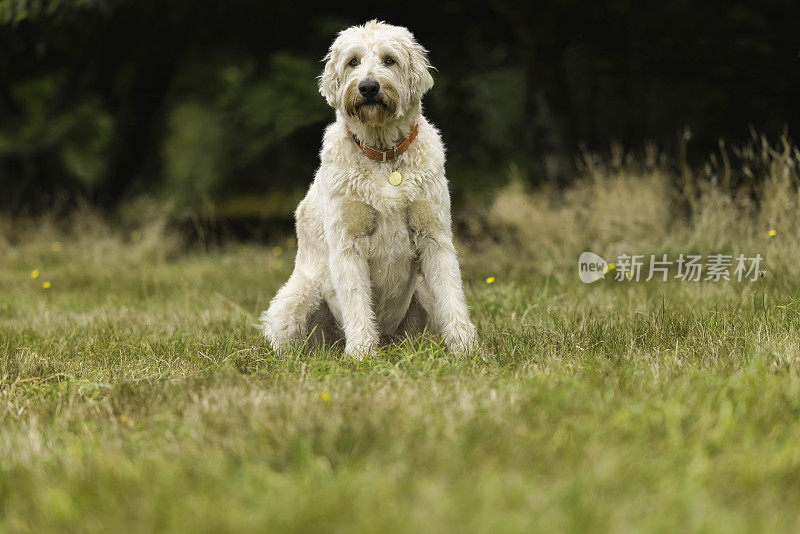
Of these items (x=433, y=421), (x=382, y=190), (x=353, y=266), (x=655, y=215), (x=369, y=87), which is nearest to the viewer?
(x=433, y=421)

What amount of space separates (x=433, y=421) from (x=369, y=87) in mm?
1715

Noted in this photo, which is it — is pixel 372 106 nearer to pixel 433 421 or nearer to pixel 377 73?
pixel 377 73

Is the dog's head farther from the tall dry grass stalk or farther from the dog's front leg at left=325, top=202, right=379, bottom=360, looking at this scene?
the tall dry grass stalk

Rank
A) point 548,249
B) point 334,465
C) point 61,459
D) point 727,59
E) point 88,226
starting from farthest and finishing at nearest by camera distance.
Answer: point 88,226 < point 727,59 < point 548,249 < point 61,459 < point 334,465

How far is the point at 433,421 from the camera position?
233 cm

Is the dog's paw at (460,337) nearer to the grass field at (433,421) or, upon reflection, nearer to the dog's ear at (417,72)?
the grass field at (433,421)

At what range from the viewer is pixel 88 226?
9.45 meters

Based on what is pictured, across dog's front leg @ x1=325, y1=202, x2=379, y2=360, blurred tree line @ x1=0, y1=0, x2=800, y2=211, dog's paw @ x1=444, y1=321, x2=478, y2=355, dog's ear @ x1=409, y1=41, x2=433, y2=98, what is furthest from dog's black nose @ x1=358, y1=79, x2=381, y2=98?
blurred tree line @ x1=0, y1=0, x2=800, y2=211

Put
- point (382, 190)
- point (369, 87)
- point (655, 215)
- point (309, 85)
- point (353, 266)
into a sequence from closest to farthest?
point (369, 87) < point (382, 190) < point (353, 266) < point (655, 215) < point (309, 85)

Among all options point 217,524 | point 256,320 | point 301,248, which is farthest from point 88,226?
point 217,524

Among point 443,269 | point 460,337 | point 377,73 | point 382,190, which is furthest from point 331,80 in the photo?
point 460,337

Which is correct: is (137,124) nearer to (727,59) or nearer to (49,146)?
(49,146)

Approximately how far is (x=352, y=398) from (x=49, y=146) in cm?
1034

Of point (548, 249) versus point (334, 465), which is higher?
point (334, 465)
